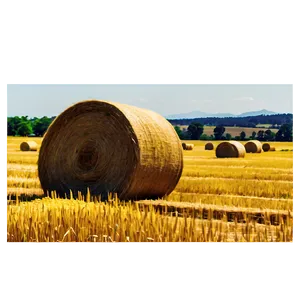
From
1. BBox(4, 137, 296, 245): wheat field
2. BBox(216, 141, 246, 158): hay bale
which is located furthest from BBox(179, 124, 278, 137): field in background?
BBox(216, 141, 246, 158): hay bale

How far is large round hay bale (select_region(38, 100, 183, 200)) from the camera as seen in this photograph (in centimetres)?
631

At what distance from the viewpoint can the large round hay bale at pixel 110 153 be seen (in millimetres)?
6309

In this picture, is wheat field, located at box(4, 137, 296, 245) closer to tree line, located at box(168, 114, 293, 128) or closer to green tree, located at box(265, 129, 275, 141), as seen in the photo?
green tree, located at box(265, 129, 275, 141)

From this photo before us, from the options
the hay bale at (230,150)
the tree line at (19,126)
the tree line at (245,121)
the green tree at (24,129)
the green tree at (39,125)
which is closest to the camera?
the tree line at (19,126)

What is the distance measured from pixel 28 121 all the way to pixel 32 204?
93 centimetres

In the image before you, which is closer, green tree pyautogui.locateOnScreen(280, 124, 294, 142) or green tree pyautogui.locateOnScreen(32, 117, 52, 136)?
green tree pyautogui.locateOnScreen(280, 124, 294, 142)

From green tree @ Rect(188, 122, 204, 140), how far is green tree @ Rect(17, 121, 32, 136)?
1199mm

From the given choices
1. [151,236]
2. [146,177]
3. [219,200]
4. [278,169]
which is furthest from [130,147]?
[151,236]

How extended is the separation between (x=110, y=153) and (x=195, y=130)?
1.70 meters

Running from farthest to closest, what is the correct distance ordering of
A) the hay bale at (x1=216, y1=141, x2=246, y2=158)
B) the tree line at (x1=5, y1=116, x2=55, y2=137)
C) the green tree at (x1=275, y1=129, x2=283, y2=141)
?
the hay bale at (x1=216, y1=141, x2=246, y2=158)
the green tree at (x1=275, y1=129, x2=283, y2=141)
the tree line at (x1=5, y1=116, x2=55, y2=137)

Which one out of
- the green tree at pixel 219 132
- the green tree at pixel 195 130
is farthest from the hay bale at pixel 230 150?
the green tree at pixel 219 132

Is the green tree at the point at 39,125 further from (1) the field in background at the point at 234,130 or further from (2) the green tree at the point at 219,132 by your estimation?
(2) the green tree at the point at 219,132

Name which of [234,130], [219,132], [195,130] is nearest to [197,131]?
[195,130]

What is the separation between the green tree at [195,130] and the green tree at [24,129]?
1199 mm
